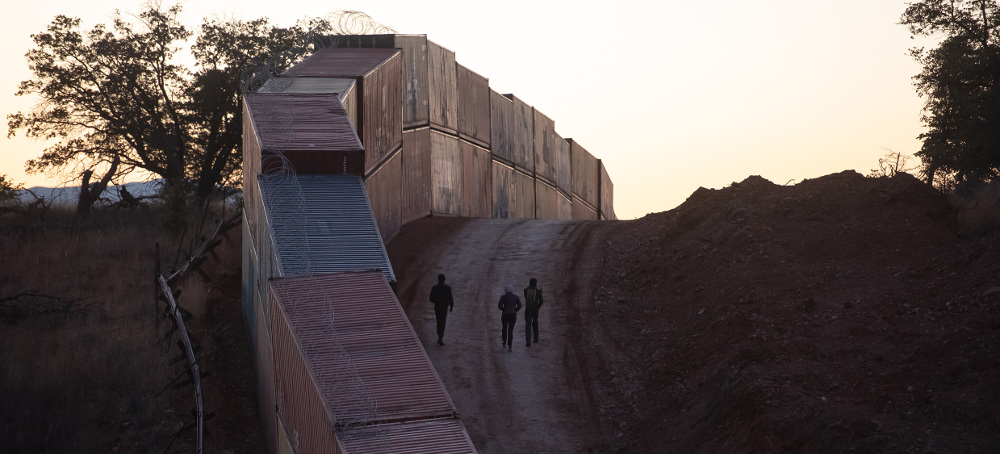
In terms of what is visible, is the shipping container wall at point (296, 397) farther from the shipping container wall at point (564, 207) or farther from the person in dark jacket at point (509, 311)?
the shipping container wall at point (564, 207)

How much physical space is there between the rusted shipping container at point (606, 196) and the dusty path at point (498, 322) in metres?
25.8

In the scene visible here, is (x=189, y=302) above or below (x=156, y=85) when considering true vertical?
below

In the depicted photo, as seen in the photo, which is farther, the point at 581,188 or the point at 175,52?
the point at 581,188

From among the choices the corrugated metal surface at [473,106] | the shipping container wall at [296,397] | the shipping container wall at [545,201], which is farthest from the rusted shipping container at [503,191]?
the shipping container wall at [296,397]

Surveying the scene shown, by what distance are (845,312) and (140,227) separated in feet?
76.4

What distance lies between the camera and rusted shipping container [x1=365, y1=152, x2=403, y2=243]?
65.9 ft

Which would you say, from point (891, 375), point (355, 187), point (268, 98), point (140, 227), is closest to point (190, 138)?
point (140, 227)

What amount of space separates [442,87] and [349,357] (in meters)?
17.6

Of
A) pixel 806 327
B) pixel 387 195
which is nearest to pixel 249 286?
pixel 387 195

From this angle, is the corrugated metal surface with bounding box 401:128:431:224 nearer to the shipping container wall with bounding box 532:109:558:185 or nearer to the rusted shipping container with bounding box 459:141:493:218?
the rusted shipping container with bounding box 459:141:493:218

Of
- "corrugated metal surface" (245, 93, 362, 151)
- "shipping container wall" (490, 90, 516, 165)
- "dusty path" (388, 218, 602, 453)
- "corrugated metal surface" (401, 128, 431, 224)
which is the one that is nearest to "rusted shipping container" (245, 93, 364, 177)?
"corrugated metal surface" (245, 93, 362, 151)

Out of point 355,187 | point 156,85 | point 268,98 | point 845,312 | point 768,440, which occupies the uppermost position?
point 156,85

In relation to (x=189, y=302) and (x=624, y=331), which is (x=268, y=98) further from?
(x=624, y=331)

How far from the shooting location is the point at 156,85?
3291 cm
